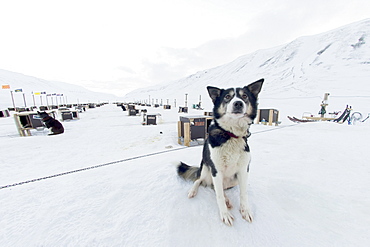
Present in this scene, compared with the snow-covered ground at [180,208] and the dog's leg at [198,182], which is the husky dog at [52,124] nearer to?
the snow-covered ground at [180,208]

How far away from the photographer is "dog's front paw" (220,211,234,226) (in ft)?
4.21

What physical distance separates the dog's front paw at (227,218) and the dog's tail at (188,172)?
0.58m

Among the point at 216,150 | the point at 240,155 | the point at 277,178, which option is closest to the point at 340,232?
the point at 277,178

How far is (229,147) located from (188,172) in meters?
0.83

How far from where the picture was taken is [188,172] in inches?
77.7

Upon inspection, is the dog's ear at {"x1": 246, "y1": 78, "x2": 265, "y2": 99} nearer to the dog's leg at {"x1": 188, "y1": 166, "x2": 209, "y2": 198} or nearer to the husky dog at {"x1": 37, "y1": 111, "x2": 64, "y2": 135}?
the dog's leg at {"x1": 188, "y1": 166, "x2": 209, "y2": 198}

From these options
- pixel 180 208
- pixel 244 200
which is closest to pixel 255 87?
pixel 244 200

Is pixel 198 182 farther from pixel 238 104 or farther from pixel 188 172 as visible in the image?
pixel 238 104

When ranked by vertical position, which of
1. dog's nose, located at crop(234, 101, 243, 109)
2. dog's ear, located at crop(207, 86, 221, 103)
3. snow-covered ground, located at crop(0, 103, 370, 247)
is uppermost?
dog's ear, located at crop(207, 86, 221, 103)

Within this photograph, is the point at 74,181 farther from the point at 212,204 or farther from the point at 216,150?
the point at 216,150

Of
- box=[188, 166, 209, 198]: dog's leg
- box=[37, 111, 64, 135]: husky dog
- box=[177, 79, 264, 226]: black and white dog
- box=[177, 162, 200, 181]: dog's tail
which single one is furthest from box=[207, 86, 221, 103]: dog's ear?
box=[37, 111, 64, 135]: husky dog

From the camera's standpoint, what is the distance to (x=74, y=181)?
2008 mm

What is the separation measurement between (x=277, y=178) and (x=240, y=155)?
1.08 metres

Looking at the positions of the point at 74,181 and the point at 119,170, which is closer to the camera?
the point at 74,181
